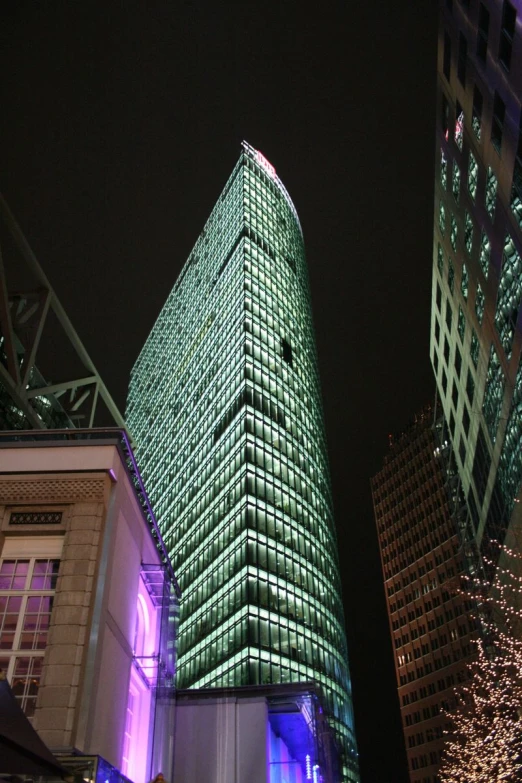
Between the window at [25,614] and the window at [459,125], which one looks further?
the window at [459,125]

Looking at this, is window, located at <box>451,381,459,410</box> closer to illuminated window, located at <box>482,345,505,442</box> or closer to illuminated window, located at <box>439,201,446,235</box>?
illuminated window, located at <box>482,345,505,442</box>

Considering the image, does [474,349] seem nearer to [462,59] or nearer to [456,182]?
[456,182]

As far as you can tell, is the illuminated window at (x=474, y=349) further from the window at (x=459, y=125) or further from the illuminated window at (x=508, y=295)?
the window at (x=459, y=125)

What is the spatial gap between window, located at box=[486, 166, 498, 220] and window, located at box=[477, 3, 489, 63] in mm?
7295

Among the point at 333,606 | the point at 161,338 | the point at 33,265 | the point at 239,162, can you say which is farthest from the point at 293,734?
the point at 161,338

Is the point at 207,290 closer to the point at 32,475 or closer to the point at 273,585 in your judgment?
the point at 273,585

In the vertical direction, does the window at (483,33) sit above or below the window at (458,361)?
above

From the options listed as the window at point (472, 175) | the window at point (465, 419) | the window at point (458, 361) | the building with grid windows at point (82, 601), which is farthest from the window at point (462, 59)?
the building with grid windows at point (82, 601)

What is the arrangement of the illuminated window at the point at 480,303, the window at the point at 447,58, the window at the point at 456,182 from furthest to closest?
the window at the point at 456,182
the window at the point at 447,58
the illuminated window at the point at 480,303

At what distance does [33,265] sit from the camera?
3225 cm

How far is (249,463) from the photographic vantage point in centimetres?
7488

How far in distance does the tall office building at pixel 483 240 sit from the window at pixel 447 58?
8 centimetres

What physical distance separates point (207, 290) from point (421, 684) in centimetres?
9113

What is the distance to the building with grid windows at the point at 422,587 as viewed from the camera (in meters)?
123
